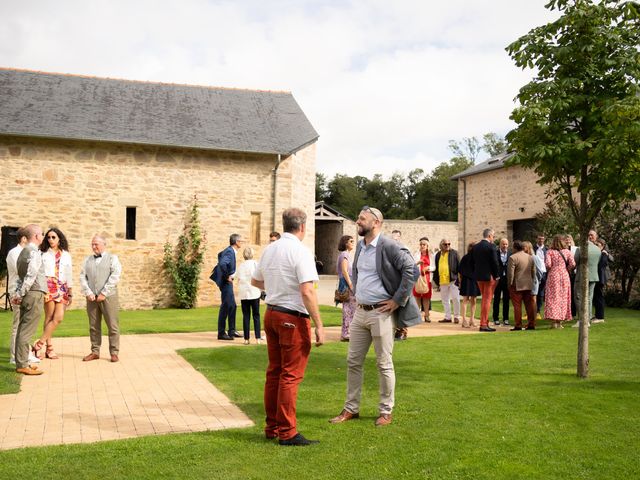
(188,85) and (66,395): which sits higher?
(188,85)

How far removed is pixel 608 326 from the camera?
37.0ft

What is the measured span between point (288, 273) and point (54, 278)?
4.75 m

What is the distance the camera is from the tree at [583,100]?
642 cm

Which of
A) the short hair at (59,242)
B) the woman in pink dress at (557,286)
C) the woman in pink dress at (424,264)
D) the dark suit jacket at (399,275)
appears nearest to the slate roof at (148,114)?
the woman in pink dress at (424,264)

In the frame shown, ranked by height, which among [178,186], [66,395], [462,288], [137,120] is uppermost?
[137,120]

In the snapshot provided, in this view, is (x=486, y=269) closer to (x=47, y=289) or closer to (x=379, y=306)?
(x=379, y=306)

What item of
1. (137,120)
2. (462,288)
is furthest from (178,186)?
(462,288)

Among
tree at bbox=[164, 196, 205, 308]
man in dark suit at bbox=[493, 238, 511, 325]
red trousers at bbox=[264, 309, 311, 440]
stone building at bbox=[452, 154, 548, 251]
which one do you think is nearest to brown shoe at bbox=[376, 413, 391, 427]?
red trousers at bbox=[264, 309, 311, 440]

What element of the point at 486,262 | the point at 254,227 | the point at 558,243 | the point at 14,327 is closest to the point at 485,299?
the point at 486,262

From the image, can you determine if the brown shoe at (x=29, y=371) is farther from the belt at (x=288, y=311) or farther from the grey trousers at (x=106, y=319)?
the belt at (x=288, y=311)

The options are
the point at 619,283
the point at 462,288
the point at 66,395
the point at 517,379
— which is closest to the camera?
the point at 66,395

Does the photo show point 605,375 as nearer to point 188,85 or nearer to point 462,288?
point 462,288

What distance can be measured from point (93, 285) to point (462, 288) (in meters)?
7.20

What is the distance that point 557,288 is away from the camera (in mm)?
11141
